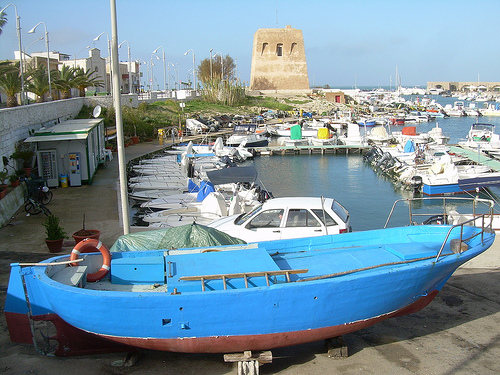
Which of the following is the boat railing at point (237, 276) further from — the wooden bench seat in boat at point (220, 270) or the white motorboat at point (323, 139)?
the white motorboat at point (323, 139)

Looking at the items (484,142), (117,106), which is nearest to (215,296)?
(117,106)

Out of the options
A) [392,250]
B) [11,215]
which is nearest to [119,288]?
[392,250]

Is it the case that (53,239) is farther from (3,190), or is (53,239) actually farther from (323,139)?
(323,139)

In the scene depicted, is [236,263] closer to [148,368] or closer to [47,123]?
[148,368]

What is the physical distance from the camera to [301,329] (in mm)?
6789

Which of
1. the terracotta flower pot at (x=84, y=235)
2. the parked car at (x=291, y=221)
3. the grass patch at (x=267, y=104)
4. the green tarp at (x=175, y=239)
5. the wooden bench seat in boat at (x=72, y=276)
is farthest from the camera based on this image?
the grass patch at (x=267, y=104)

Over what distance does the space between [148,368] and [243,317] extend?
170cm

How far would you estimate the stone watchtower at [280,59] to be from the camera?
95250 mm

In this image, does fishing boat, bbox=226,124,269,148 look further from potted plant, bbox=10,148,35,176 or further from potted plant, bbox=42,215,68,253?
potted plant, bbox=42,215,68,253

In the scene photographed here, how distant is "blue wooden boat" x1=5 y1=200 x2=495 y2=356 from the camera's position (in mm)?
6477

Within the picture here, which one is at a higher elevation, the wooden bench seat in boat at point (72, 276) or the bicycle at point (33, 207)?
the wooden bench seat in boat at point (72, 276)

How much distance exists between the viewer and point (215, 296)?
6359 mm

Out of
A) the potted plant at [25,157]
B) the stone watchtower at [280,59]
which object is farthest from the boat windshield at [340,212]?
the stone watchtower at [280,59]

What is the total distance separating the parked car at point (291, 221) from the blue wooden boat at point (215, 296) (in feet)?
8.74
